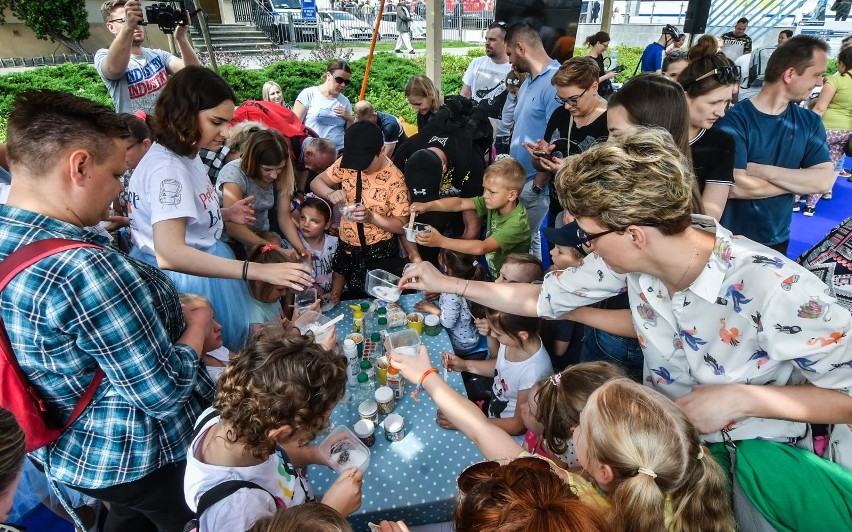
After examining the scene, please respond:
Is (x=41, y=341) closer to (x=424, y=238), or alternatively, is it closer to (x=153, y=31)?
(x=424, y=238)

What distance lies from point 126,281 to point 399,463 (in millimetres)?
1341

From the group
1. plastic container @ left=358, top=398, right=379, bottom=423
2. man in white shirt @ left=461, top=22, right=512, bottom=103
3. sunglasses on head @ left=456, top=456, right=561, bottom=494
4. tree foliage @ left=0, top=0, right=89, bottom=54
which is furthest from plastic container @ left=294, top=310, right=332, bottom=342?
tree foliage @ left=0, top=0, right=89, bottom=54

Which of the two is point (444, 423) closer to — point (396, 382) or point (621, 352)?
point (396, 382)

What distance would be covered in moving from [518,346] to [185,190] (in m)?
1.89

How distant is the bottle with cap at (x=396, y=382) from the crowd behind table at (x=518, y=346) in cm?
9

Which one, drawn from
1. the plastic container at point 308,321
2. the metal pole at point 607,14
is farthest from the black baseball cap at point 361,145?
the metal pole at point 607,14

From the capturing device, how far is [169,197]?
2.15 meters

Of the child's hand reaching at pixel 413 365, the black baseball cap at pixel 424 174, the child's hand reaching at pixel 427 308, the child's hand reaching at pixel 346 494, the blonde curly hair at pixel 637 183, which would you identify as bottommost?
the child's hand reaching at pixel 427 308

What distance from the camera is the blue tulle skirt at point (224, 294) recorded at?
2492 millimetres

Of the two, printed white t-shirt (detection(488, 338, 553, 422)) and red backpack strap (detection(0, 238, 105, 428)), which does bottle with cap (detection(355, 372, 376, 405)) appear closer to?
printed white t-shirt (detection(488, 338, 553, 422))

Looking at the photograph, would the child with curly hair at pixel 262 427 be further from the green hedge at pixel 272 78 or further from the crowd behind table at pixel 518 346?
the green hedge at pixel 272 78

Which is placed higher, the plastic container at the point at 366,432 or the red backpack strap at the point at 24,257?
the red backpack strap at the point at 24,257

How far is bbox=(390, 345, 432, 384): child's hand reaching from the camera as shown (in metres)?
1.92

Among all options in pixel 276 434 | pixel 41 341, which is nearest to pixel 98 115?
pixel 41 341
